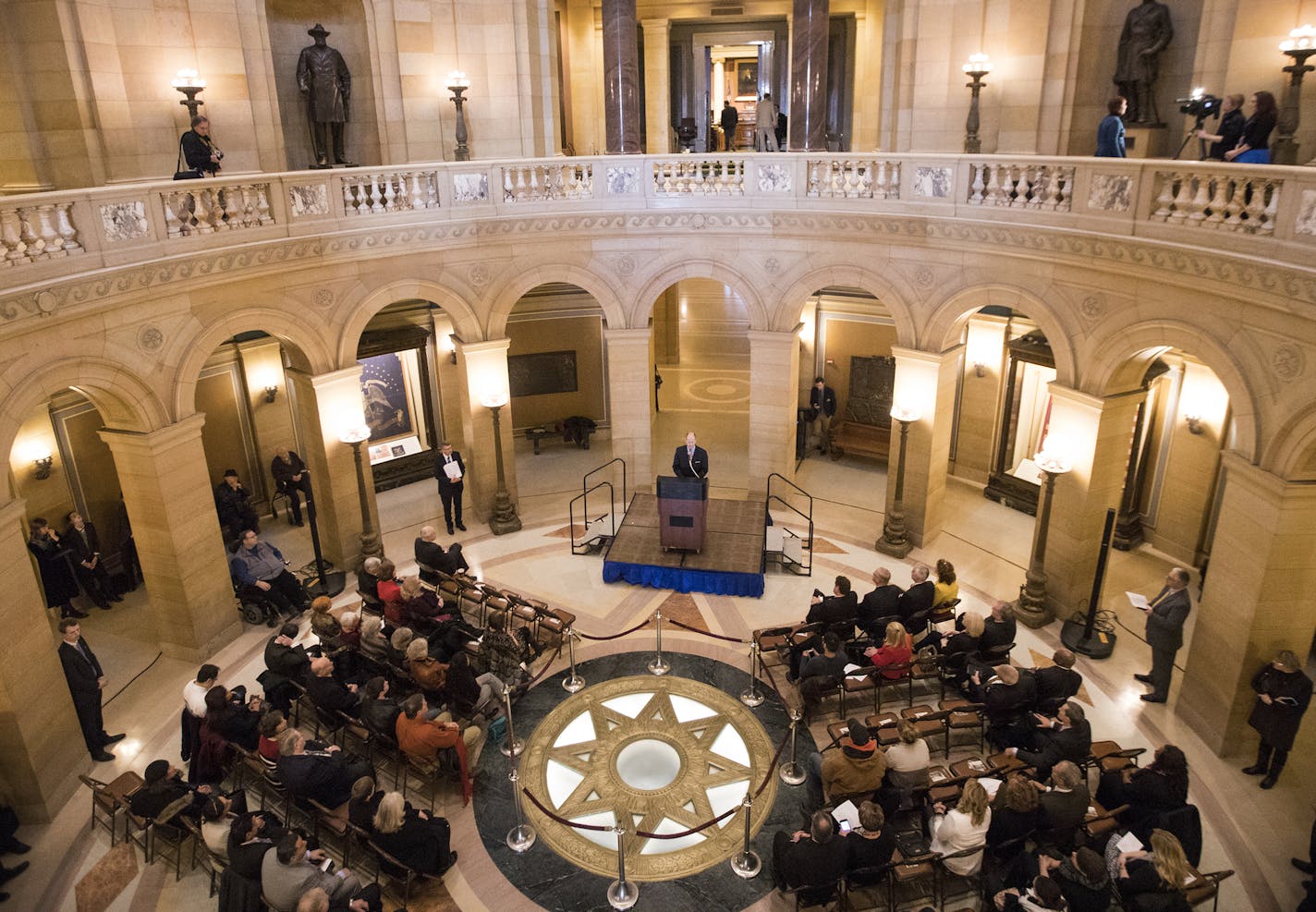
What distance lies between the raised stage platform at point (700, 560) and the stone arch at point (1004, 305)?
4.22m

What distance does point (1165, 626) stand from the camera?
1116 centimetres

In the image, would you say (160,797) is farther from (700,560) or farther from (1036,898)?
(1036,898)

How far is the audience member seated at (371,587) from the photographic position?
12281 mm

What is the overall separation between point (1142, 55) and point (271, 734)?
15.5 m

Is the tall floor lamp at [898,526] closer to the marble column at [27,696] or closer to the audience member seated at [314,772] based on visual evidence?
the audience member seated at [314,772]

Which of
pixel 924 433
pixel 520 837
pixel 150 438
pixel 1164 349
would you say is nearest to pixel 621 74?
pixel 924 433

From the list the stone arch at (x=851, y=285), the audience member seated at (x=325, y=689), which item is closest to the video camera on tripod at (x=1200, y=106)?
the stone arch at (x=851, y=285)

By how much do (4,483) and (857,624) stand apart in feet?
33.4

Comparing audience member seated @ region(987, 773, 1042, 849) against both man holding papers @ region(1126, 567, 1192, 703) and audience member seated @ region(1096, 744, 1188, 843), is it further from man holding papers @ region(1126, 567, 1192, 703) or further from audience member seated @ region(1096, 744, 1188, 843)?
man holding papers @ region(1126, 567, 1192, 703)

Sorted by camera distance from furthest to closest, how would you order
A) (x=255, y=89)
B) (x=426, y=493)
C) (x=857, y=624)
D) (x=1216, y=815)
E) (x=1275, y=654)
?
(x=426, y=493) → (x=255, y=89) → (x=857, y=624) → (x=1275, y=654) → (x=1216, y=815)

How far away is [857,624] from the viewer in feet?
38.3

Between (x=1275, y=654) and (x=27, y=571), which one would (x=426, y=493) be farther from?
(x=1275, y=654)

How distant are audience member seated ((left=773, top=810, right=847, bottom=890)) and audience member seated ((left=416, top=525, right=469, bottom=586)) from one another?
6.92 m

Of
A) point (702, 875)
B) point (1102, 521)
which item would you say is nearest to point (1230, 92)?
point (1102, 521)
